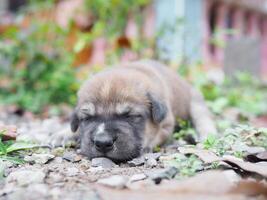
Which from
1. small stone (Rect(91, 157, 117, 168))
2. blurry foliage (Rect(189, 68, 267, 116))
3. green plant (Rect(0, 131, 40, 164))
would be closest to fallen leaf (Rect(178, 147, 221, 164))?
small stone (Rect(91, 157, 117, 168))

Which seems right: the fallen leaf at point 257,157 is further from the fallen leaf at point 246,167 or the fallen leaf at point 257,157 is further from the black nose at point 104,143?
the black nose at point 104,143

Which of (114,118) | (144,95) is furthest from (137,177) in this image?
(144,95)

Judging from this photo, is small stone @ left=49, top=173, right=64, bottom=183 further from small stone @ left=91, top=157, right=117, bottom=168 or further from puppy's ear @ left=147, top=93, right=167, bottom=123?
puppy's ear @ left=147, top=93, right=167, bottom=123

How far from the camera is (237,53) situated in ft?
29.7

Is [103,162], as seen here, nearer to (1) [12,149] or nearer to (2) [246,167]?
(1) [12,149]

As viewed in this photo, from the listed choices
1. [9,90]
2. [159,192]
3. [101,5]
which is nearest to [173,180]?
[159,192]

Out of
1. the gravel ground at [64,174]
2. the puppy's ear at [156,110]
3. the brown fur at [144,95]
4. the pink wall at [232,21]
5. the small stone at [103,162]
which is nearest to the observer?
the gravel ground at [64,174]

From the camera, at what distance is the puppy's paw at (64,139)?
4434mm

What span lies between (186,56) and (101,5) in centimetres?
141

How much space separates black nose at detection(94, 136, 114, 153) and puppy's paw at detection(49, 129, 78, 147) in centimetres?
69

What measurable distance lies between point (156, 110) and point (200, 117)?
1.14m

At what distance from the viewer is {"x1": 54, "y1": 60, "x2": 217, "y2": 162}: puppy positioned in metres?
3.82

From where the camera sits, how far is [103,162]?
12.1ft

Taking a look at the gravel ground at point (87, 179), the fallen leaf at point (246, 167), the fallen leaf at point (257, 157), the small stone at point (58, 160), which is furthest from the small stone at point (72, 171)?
the fallen leaf at point (257, 157)
